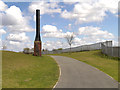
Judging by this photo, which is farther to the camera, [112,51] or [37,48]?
[37,48]

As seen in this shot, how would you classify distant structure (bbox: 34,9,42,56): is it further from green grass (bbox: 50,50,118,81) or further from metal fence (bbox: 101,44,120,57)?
metal fence (bbox: 101,44,120,57)

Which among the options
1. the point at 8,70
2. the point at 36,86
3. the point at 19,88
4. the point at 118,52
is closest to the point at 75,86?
the point at 36,86

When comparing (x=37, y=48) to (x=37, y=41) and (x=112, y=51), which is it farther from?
(x=112, y=51)

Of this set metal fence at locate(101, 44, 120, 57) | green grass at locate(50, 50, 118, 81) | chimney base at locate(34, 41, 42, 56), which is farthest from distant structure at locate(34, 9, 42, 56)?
metal fence at locate(101, 44, 120, 57)

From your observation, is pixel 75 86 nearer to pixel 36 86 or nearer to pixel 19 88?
pixel 36 86

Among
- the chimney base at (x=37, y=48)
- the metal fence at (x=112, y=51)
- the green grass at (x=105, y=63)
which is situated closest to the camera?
the green grass at (x=105, y=63)

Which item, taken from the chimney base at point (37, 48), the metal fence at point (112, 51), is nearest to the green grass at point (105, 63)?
the metal fence at point (112, 51)

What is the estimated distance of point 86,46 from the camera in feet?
175

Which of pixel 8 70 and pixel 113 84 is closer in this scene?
pixel 113 84

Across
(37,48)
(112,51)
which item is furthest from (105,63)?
(37,48)

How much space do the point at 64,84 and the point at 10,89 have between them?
4238mm

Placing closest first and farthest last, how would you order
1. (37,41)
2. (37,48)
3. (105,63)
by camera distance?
(105,63) < (37,41) < (37,48)

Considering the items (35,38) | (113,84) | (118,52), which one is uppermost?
(35,38)

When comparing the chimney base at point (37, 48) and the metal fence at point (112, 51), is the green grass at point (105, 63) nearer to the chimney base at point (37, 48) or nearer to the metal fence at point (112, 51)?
the metal fence at point (112, 51)
